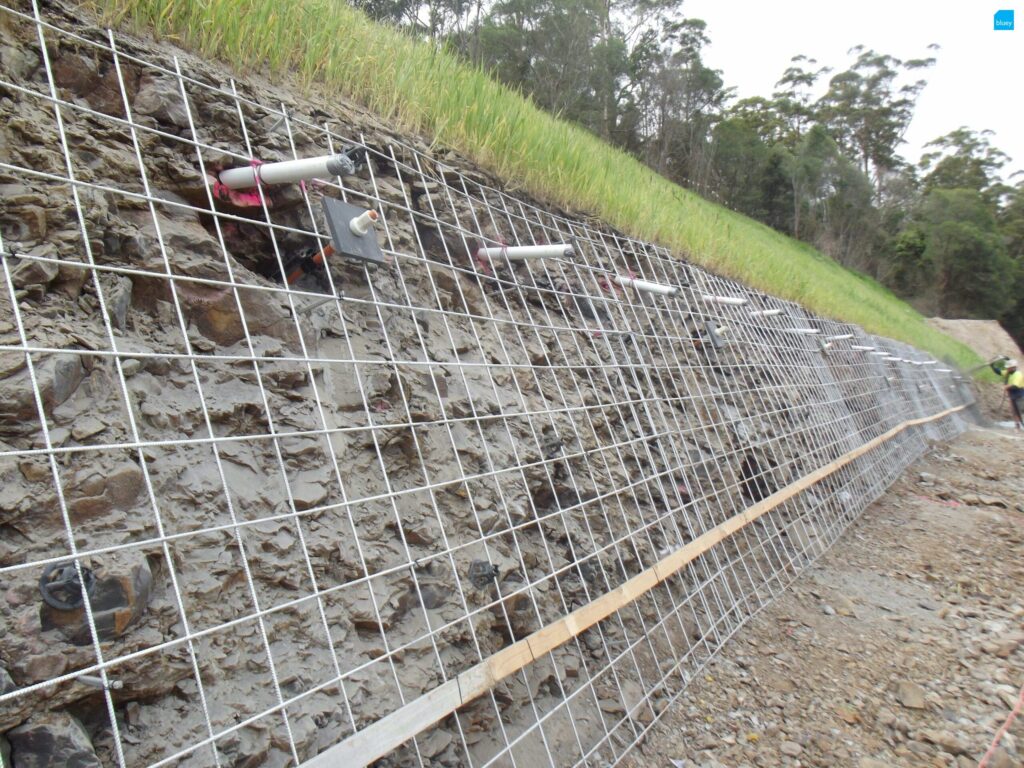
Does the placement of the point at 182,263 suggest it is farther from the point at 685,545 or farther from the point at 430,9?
the point at 430,9

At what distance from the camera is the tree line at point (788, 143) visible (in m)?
14.1

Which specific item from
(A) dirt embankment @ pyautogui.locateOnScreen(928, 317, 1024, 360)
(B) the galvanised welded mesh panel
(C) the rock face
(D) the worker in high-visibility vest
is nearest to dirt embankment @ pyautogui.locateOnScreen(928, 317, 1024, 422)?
(A) dirt embankment @ pyautogui.locateOnScreen(928, 317, 1024, 360)

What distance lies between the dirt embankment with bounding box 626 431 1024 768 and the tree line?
1098 centimetres

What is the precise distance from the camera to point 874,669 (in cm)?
258

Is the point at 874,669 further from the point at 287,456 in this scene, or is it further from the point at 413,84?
the point at 413,84

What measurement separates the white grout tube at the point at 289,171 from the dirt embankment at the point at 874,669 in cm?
193

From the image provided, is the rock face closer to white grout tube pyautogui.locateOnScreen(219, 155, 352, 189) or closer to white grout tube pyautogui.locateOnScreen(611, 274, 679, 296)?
white grout tube pyautogui.locateOnScreen(219, 155, 352, 189)

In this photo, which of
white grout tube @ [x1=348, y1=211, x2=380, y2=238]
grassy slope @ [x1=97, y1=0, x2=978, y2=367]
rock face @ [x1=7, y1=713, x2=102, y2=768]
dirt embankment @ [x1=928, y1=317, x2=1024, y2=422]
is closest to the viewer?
rock face @ [x1=7, y1=713, x2=102, y2=768]

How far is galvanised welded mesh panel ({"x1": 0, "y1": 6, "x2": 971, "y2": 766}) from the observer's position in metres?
1.07

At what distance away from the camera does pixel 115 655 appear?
3.36 feet

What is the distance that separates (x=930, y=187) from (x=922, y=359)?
28.7 m

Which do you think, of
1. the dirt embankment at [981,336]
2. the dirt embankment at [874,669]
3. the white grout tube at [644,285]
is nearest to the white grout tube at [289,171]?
the white grout tube at [644,285]

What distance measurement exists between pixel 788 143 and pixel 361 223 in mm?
33677

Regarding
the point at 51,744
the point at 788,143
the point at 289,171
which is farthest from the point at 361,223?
the point at 788,143
